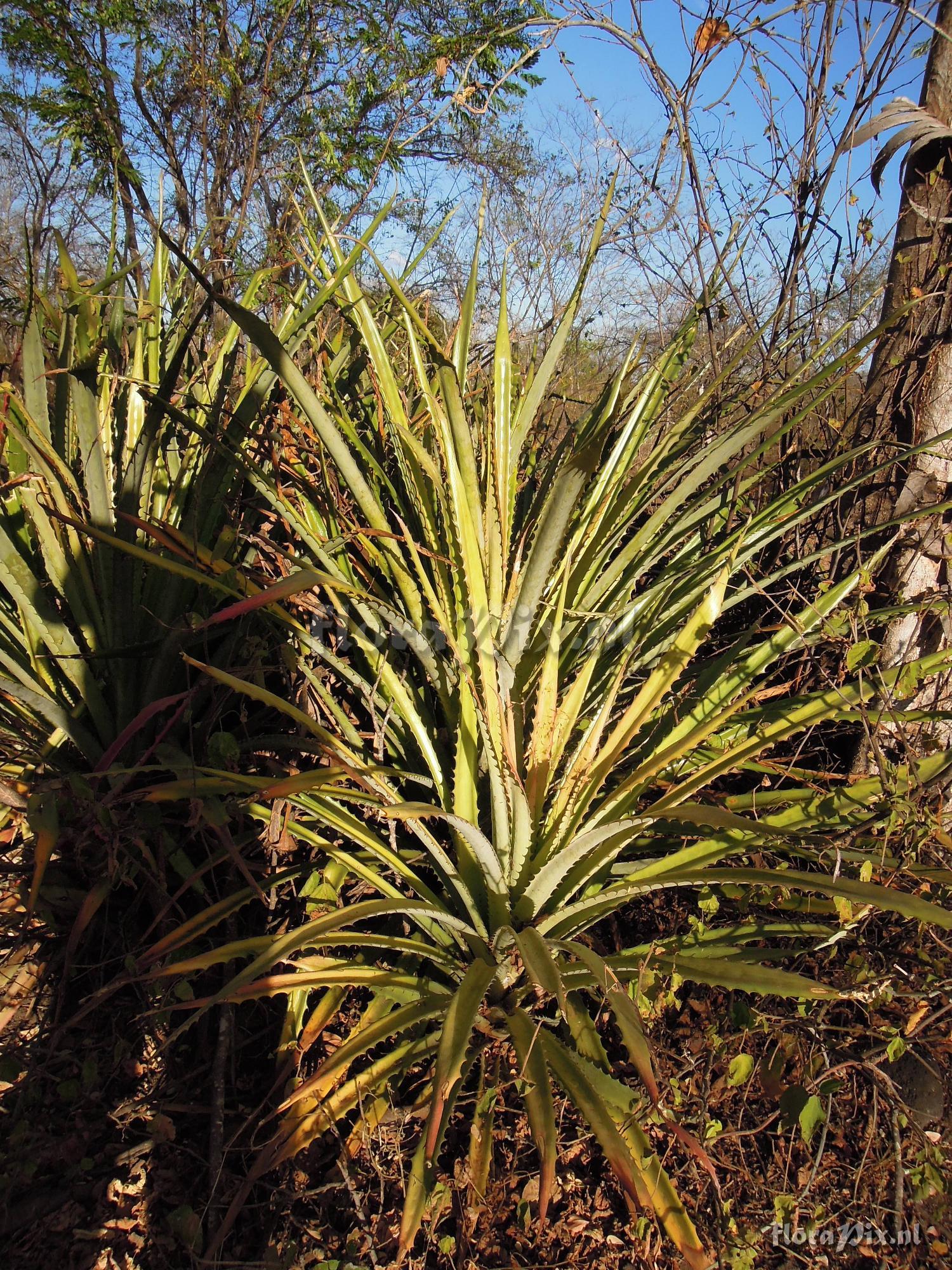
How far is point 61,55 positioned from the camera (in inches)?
324

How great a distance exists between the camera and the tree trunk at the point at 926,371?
1.75m

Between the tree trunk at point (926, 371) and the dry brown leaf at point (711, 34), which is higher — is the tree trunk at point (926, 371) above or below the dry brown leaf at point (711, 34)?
below

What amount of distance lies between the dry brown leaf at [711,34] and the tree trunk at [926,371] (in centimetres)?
61

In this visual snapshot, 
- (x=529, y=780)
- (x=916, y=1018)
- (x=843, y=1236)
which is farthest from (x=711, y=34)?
(x=843, y=1236)

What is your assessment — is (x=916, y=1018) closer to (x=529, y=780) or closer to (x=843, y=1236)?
(x=843, y=1236)

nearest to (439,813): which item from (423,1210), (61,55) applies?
(423,1210)

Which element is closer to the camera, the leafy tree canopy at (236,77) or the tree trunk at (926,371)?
the tree trunk at (926,371)

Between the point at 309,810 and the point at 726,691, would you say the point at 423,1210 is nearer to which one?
the point at 309,810

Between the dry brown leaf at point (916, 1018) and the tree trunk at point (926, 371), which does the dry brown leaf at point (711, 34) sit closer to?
the tree trunk at point (926, 371)

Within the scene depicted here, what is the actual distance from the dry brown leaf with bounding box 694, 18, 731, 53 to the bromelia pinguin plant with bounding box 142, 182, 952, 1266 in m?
1.08

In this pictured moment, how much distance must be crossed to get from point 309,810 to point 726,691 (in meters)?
0.86

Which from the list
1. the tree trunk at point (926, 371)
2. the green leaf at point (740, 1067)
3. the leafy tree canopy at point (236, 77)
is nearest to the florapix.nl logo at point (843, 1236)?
the green leaf at point (740, 1067)

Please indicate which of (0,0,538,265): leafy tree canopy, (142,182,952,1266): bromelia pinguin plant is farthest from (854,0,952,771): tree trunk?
(0,0,538,265): leafy tree canopy

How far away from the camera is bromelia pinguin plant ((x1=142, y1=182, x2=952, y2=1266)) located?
1.05 metres
